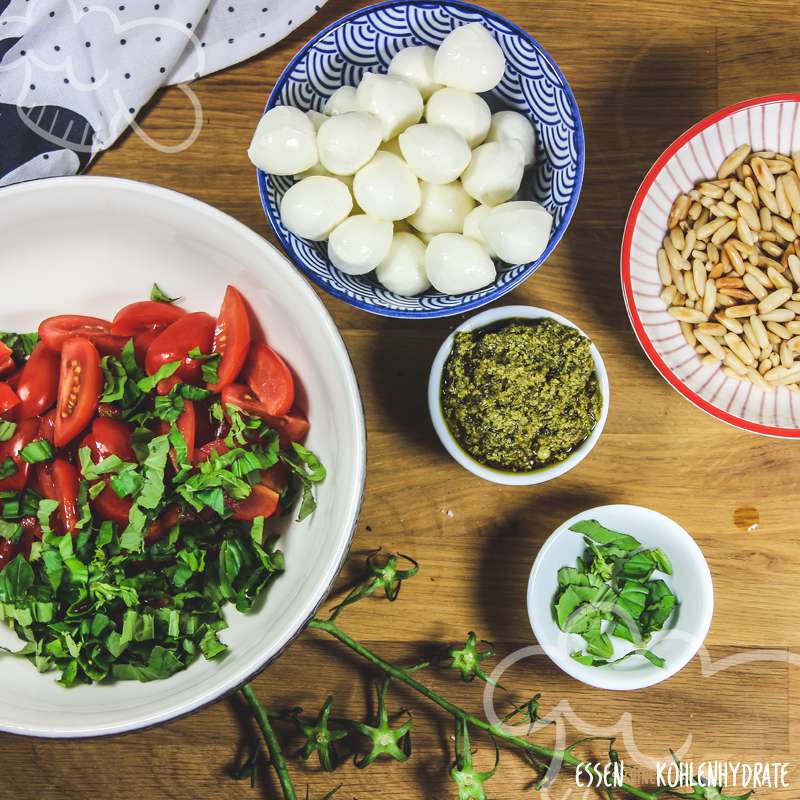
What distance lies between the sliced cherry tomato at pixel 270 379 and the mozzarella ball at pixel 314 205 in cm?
13

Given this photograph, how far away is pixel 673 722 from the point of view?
99 cm

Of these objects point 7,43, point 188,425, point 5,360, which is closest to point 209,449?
point 188,425

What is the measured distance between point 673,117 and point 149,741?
97cm

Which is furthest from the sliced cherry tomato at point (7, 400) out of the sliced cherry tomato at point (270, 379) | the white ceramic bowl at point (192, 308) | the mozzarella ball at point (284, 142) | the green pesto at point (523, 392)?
the green pesto at point (523, 392)

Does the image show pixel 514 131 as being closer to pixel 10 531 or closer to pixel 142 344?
pixel 142 344

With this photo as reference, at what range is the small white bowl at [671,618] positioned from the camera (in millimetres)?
897

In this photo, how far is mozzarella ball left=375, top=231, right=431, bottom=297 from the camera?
33.1 inches

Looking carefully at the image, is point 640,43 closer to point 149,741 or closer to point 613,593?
point 613,593

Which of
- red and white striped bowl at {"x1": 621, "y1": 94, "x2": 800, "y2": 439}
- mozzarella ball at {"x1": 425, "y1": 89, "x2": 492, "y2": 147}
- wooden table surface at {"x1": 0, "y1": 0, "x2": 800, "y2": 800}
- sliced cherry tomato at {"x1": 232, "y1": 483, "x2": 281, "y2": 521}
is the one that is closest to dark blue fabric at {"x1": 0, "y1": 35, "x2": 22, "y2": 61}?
wooden table surface at {"x1": 0, "y1": 0, "x2": 800, "y2": 800}

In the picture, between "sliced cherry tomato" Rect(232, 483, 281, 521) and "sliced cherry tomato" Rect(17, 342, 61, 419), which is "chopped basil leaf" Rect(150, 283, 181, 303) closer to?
"sliced cherry tomato" Rect(17, 342, 61, 419)

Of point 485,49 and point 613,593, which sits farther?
point 613,593

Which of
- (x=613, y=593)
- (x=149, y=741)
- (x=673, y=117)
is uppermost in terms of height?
(x=673, y=117)

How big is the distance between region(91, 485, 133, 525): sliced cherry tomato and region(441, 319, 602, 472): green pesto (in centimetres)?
35

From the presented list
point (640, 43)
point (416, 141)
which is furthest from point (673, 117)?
point (416, 141)
